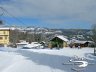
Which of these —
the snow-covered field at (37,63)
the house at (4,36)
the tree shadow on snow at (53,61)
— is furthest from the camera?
the house at (4,36)

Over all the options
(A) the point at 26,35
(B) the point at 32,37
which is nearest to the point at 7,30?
(B) the point at 32,37

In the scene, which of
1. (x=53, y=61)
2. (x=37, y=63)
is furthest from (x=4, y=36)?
(x=37, y=63)

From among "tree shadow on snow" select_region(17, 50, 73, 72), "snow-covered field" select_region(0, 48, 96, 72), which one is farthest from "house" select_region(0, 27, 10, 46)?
"tree shadow on snow" select_region(17, 50, 73, 72)

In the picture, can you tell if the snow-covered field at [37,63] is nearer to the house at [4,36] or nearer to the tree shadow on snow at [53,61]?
the tree shadow on snow at [53,61]

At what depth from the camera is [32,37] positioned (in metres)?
92.8

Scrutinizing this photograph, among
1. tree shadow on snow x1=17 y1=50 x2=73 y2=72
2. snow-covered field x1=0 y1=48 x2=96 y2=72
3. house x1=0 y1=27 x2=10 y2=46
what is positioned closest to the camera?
snow-covered field x1=0 y1=48 x2=96 y2=72

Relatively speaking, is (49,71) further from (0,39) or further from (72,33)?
(72,33)

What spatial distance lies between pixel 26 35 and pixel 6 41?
118 feet

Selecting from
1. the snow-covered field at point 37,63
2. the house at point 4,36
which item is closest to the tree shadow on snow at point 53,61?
the snow-covered field at point 37,63

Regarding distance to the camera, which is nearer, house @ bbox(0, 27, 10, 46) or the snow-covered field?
the snow-covered field

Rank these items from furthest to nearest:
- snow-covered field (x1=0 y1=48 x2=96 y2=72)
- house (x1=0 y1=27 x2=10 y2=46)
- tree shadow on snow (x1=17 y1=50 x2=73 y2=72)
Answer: house (x1=0 y1=27 x2=10 y2=46)
tree shadow on snow (x1=17 y1=50 x2=73 y2=72)
snow-covered field (x1=0 y1=48 x2=96 y2=72)

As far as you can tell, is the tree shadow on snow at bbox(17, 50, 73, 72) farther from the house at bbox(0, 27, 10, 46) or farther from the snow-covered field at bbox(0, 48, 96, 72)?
the house at bbox(0, 27, 10, 46)

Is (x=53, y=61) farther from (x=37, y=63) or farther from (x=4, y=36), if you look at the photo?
(x=4, y=36)

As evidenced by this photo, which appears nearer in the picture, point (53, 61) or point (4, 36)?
point (53, 61)
